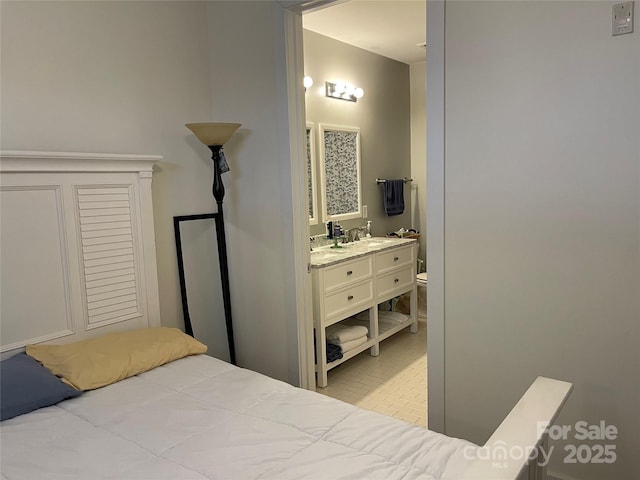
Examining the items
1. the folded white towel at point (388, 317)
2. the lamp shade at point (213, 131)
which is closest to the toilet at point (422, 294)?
the folded white towel at point (388, 317)

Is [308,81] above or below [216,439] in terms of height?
above

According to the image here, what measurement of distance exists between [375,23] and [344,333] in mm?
2404

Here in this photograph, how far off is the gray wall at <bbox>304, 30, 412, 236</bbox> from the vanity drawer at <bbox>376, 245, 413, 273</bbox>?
1.89 ft

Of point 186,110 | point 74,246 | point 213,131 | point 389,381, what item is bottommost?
point 389,381

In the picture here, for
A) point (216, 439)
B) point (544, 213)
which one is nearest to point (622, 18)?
point (544, 213)

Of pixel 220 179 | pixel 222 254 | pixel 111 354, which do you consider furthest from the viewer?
pixel 222 254

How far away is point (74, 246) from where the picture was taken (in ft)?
7.46

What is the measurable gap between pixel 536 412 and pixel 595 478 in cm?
93

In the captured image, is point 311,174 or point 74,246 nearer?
point 74,246

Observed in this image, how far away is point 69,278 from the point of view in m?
2.27

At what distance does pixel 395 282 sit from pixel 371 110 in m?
1.72

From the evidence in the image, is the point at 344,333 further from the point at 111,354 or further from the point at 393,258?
the point at 111,354

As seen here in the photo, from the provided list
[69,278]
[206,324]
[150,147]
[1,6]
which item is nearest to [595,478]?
[206,324]

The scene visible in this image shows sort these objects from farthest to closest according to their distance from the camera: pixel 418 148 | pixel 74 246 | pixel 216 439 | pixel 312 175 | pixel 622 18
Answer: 1. pixel 418 148
2. pixel 312 175
3. pixel 74 246
4. pixel 622 18
5. pixel 216 439
